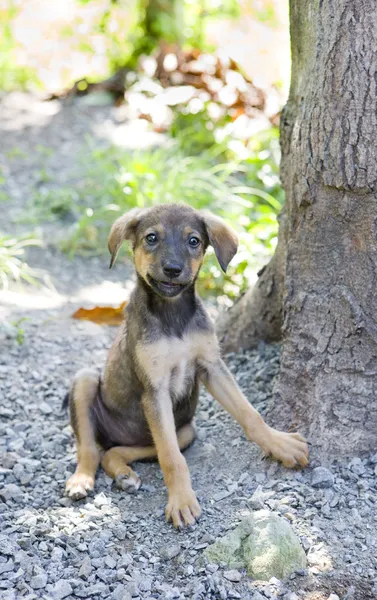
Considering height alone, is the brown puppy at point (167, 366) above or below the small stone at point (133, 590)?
above

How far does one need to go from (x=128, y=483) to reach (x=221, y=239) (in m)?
1.40

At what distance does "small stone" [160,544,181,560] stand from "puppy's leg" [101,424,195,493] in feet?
2.12

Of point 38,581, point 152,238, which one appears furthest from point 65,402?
point 38,581

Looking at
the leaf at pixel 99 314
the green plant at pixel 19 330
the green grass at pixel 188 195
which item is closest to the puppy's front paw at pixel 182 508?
the green plant at pixel 19 330

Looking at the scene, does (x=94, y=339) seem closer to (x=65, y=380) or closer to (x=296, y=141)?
(x=65, y=380)

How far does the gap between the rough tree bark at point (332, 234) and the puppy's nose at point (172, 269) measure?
2.22 feet

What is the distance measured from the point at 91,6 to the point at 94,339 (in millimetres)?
8417

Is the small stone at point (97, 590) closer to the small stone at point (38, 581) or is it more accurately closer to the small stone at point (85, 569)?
the small stone at point (85, 569)

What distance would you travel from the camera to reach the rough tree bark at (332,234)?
3990mm

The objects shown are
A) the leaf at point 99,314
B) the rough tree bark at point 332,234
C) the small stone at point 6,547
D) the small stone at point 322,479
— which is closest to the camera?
the small stone at point 6,547

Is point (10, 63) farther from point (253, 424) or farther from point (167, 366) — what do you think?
point (253, 424)

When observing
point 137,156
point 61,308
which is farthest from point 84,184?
point 61,308

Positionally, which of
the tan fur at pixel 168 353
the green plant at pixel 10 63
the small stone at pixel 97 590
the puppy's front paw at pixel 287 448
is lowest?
the small stone at pixel 97 590

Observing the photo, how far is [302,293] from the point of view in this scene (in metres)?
4.43
